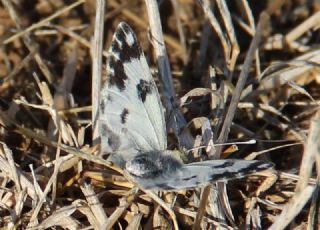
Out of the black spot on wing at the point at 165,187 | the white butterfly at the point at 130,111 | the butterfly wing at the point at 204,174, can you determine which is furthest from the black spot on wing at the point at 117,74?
the black spot on wing at the point at 165,187

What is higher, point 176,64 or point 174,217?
point 176,64

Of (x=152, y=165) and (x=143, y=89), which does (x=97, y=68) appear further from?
(x=152, y=165)

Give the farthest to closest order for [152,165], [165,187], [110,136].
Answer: [110,136] → [152,165] → [165,187]

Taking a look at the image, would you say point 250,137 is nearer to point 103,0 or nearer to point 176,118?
point 176,118

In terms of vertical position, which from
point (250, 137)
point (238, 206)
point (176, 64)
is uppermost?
point (176, 64)

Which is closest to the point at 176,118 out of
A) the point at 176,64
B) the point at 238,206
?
the point at 238,206

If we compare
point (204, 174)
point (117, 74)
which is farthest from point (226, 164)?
point (117, 74)

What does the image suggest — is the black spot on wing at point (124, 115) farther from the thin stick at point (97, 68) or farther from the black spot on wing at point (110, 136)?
the thin stick at point (97, 68)
